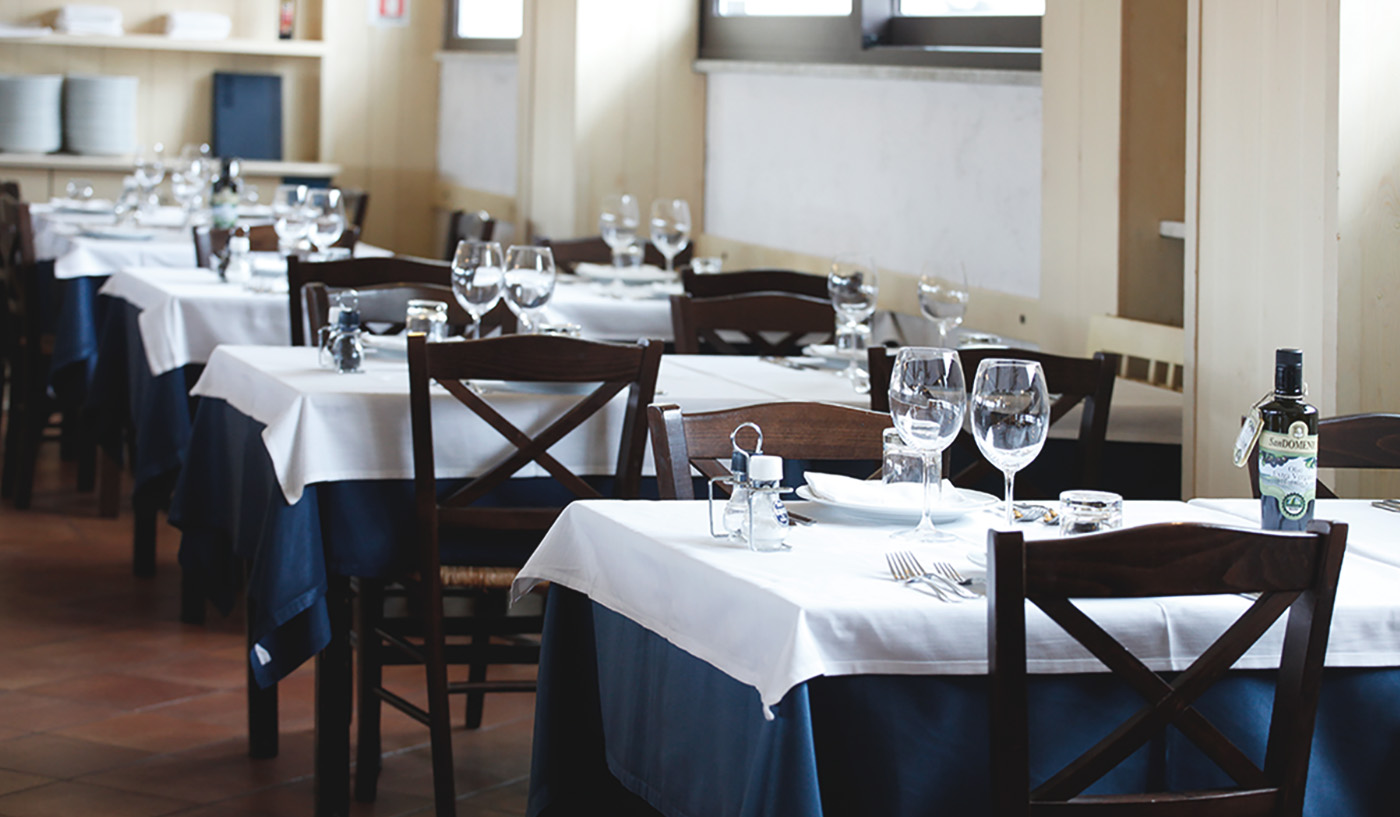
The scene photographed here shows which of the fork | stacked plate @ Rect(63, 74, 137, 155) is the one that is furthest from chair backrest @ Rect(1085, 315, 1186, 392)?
stacked plate @ Rect(63, 74, 137, 155)

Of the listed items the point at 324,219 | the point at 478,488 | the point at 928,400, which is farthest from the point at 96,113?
the point at 928,400

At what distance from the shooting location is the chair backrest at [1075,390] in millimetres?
2758

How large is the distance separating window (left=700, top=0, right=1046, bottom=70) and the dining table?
8.51 ft

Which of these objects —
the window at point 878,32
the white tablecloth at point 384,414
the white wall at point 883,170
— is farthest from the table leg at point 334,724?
the window at point 878,32

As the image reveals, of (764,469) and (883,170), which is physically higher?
(883,170)

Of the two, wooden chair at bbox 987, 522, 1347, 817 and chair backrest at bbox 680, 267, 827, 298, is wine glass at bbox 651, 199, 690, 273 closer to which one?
chair backrest at bbox 680, 267, 827, 298

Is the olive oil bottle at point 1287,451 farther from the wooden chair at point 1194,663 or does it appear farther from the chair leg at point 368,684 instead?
the chair leg at point 368,684

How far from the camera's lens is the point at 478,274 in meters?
3.17

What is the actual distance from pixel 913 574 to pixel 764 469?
22cm

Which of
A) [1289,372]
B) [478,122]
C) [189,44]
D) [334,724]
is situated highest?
[189,44]

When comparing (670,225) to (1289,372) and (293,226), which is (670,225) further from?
(1289,372)

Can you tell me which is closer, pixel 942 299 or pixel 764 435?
pixel 764 435

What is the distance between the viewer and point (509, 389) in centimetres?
283

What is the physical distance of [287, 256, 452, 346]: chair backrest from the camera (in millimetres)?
3648
